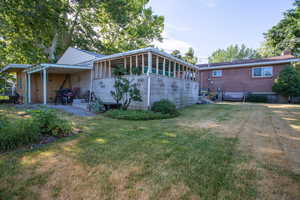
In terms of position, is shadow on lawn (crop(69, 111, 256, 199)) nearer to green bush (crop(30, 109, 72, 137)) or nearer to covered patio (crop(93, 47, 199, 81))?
green bush (crop(30, 109, 72, 137))

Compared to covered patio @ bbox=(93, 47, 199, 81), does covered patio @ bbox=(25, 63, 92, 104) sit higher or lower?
lower

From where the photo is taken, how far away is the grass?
5.35 feet

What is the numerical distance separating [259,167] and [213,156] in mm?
626

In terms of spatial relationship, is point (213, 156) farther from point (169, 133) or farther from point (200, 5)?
point (200, 5)

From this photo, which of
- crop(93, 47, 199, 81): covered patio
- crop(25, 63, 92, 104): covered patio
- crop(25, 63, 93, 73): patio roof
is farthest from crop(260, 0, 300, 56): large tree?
crop(25, 63, 92, 104): covered patio

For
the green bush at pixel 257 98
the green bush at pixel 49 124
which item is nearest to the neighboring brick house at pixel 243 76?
the green bush at pixel 257 98

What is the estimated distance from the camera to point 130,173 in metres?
1.99

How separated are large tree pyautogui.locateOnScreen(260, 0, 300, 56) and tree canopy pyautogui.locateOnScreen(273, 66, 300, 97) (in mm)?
6373

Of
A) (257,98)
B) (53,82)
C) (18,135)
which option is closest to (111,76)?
(53,82)

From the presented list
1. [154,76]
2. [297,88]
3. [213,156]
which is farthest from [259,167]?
[297,88]

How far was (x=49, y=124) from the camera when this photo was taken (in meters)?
3.51

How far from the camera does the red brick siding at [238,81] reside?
582 inches

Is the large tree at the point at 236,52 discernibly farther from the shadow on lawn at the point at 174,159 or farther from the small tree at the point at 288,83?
the shadow on lawn at the point at 174,159

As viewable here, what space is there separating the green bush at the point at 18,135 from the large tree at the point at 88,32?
5013 millimetres
